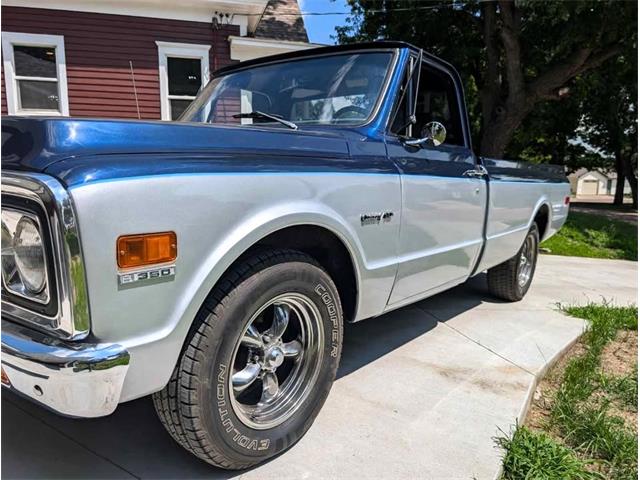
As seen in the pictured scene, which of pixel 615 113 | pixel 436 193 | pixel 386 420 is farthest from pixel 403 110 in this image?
pixel 615 113

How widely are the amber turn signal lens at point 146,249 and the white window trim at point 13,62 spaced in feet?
28.5

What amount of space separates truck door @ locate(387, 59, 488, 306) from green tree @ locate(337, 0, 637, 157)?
8.02 meters

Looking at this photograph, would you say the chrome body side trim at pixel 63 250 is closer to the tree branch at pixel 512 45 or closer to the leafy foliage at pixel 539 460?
the leafy foliage at pixel 539 460

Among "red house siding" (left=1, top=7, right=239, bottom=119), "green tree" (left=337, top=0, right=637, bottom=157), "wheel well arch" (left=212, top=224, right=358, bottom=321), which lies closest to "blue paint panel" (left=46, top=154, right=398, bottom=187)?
"wheel well arch" (left=212, top=224, right=358, bottom=321)

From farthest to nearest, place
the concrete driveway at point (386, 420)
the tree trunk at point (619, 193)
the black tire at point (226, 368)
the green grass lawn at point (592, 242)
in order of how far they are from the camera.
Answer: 1. the tree trunk at point (619, 193)
2. the green grass lawn at point (592, 242)
3. the concrete driveway at point (386, 420)
4. the black tire at point (226, 368)

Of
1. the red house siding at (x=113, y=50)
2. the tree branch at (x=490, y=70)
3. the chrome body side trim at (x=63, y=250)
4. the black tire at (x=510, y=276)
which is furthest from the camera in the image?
the tree branch at (x=490, y=70)

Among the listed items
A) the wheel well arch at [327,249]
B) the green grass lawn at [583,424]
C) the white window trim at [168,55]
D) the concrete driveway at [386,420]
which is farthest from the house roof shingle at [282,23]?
the green grass lawn at [583,424]

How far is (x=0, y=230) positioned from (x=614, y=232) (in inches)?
489

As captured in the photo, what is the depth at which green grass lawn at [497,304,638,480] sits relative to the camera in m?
2.23

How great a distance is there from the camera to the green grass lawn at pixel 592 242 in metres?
9.48

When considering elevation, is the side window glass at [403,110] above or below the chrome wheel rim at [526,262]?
above

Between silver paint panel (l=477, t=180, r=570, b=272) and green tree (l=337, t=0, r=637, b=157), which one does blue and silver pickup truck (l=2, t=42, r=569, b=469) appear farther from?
green tree (l=337, t=0, r=637, b=157)

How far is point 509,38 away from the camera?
11.5 meters

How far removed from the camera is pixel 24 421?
237 centimetres
